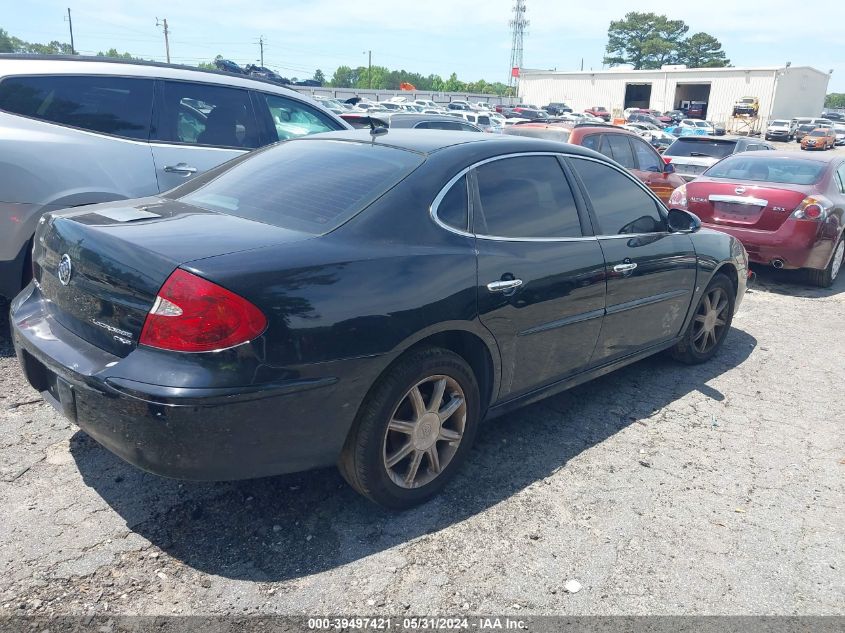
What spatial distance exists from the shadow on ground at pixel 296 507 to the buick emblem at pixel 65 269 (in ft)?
3.13

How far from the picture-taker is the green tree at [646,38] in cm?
10881

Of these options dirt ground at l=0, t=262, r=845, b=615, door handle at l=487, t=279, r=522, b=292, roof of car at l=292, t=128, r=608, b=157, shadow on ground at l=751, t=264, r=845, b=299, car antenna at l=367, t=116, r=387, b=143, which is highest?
car antenna at l=367, t=116, r=387, b=143

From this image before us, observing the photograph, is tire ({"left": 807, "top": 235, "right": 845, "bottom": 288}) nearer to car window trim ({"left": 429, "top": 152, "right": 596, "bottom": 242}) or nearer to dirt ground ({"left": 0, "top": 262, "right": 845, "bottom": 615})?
dirt ground ({"left": 0, "top": 262, "right": 845, "bottom": 615})

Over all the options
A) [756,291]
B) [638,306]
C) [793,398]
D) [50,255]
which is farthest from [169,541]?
[756,291]

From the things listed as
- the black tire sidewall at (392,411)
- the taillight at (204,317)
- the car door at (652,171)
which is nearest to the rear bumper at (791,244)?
the car door at (652,171)

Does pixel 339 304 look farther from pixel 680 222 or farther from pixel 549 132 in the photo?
pixel 549 132

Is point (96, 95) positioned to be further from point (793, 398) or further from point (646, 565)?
point (793, 398)

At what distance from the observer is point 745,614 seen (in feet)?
8.43

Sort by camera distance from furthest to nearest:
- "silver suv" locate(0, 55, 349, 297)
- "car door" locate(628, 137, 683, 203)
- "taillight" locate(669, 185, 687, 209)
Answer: "car door" locate(628, 137, 683, 203), "taillight" locate(669, 185, 687, 209), "silver suv" locate(0, 55, 349, 297)

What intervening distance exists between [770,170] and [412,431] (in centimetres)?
725

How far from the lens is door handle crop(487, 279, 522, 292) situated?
314 centimetres

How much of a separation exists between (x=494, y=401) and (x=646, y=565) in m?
1.03

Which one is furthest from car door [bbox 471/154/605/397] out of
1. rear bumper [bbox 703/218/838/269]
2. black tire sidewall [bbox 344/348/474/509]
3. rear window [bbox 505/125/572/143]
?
rear window [bbox 505/125/572/143]

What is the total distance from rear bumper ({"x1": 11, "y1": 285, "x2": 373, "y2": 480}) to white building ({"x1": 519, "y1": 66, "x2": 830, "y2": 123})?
210 feet
